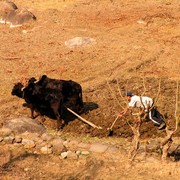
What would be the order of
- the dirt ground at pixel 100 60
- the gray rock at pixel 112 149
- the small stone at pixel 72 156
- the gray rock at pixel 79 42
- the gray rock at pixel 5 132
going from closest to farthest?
1. the dirt ground at pixel 100 60
2. the small stone at pixel 72 156
3. the gray rock at pixel 112 149
4. the gray rock at pixel 5 132
5. the gray rock at pixel 79 42

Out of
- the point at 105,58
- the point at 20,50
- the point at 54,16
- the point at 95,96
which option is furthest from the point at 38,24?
the point at 95,96

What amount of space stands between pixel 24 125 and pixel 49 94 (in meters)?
1.25

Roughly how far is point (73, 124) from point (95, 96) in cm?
194

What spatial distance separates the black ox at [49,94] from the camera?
1277cm

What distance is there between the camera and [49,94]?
12805mm

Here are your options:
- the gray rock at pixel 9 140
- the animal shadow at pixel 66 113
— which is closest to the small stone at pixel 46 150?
the gray rock at pixel 9 140

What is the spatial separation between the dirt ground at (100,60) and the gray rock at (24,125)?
0.49m

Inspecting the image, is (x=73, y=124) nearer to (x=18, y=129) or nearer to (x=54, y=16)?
(x=18, y=129)

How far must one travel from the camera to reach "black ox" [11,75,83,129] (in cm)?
1277

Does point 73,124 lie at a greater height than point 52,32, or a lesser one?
lesser

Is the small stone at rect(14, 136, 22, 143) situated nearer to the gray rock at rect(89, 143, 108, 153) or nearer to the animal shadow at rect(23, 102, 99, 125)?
the animal shadow at rect(23, 102, 99, 125)

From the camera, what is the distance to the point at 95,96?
1454 cm

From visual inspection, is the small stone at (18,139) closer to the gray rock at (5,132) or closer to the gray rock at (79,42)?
the gray rock at (5,132)

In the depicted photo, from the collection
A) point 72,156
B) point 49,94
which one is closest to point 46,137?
point 72,156
